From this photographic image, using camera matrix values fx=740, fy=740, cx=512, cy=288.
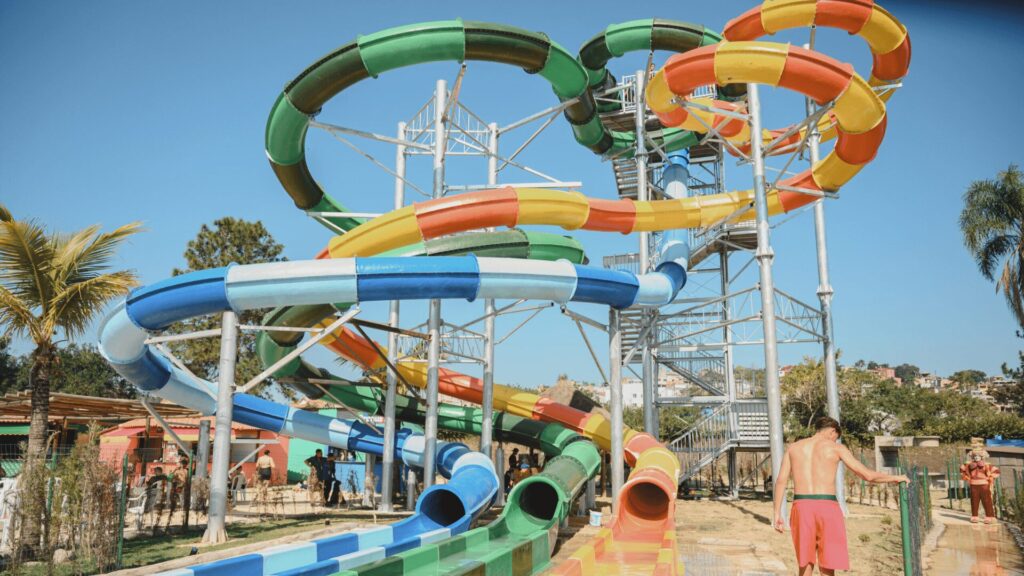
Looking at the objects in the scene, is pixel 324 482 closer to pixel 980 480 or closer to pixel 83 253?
pixel 83 253

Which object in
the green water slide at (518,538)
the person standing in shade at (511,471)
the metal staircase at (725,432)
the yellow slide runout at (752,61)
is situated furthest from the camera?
the metal staircase at (725,432)

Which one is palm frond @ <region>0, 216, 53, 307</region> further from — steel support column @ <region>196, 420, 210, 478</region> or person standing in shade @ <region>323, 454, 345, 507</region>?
person standing in shade @ <region>323, 454, 345, 507</region>

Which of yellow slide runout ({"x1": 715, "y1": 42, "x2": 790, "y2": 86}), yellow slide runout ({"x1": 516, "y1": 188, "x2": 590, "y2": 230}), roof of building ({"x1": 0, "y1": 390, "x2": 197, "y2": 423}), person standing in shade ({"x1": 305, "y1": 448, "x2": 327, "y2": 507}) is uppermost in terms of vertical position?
yellow slide runout ({"x1": 715, "y1": 42, "x2": 790, "y2": 86})

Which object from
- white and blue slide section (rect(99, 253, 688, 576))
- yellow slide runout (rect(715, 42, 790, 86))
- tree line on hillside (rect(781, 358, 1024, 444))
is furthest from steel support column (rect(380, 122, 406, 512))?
tree line on hillside (rect(781, 358, 1024, 444))

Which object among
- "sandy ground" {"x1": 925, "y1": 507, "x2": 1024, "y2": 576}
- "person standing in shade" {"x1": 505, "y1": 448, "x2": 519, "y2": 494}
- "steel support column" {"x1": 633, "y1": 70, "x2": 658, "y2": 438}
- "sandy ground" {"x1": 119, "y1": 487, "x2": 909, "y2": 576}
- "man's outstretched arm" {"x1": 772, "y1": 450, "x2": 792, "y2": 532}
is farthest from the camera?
"person standing in shade" {"x1": 505, "y1": 448, "x2": 519, "y2": 494}

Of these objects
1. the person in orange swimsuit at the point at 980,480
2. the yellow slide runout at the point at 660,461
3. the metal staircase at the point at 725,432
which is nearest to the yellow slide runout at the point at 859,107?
the person in orange swimsuit at the point at 980,480

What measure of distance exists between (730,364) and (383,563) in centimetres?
1385

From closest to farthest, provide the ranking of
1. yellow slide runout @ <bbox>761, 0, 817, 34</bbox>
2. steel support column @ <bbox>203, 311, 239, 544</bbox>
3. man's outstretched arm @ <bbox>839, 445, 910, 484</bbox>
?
man's outstretched arm @ <bbox>839, 445, 910, 484</bbox>
steel support column @ <bbox>203, 311, 239, 544</bbox>
yellow slide runout @ <bbox>761, 0, 817, 34</bbox>

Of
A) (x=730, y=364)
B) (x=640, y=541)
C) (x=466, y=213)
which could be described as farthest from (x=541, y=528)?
(x=730, y=364)

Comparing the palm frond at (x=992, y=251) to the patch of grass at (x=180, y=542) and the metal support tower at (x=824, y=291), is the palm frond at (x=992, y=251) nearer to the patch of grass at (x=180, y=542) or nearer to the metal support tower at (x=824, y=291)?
the metal support tower at (x=824, y=291)

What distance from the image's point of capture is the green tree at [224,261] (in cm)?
2983

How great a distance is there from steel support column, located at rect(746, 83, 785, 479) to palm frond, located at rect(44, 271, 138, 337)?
404 inches

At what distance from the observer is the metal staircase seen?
17.4 m

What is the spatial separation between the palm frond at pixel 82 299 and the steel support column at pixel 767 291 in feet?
33.7
